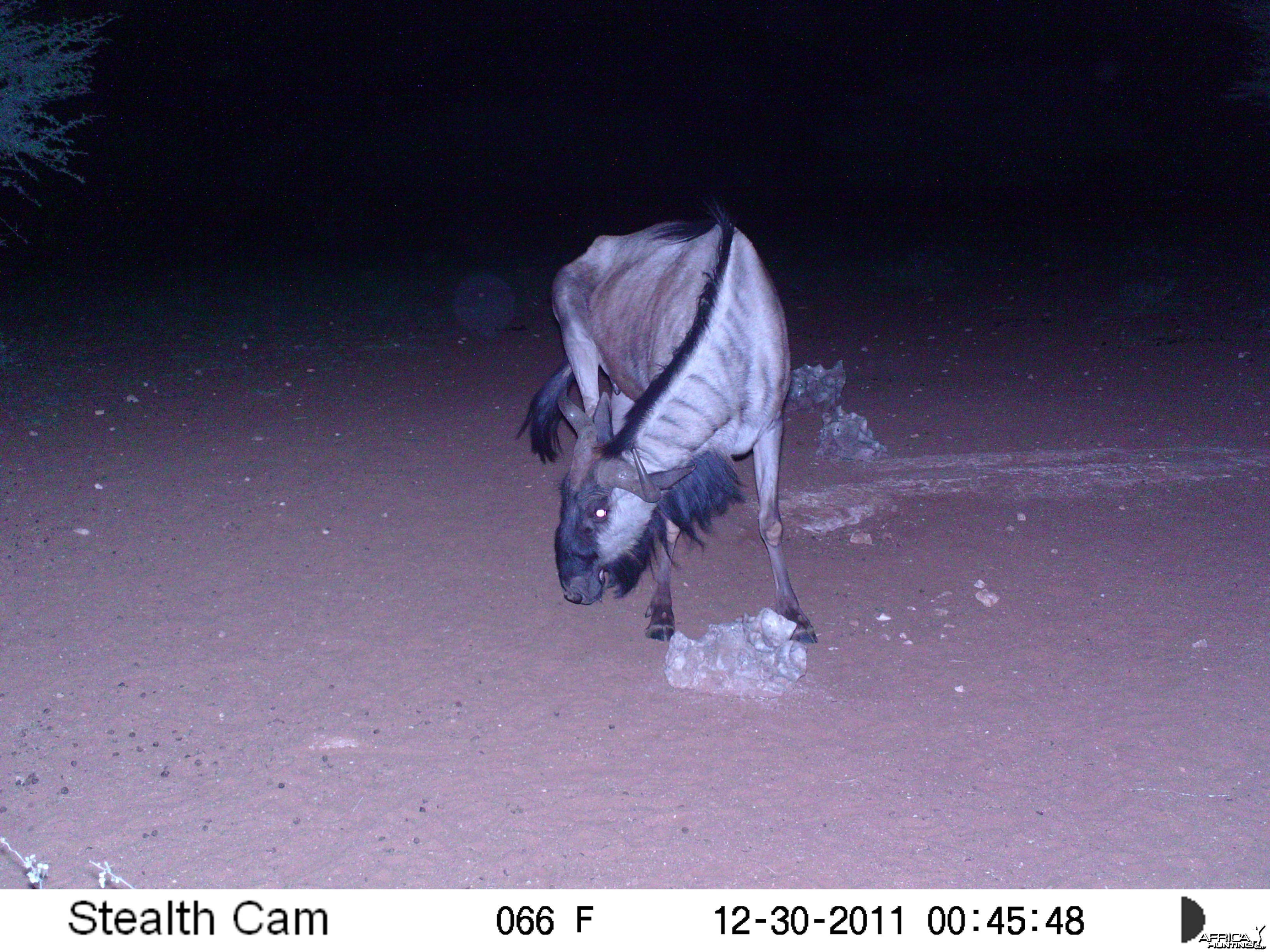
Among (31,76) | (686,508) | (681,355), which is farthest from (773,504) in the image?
(31,76)

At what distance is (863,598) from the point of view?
4891 mm

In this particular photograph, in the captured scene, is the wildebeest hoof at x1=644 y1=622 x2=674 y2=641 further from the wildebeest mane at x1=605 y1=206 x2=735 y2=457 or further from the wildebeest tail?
the wildebeest tail

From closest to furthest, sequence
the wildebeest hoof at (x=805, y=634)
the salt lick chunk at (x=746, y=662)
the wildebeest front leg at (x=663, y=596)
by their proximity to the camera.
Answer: the salt lick chunk at (x=746, y=662) → the wildebeest hoof at (x=805, y=634) → the wildebeest front leg at (x=663, y=596)

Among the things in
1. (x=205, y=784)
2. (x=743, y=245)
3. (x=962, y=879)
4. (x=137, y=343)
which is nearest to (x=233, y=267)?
(x=137, y=343)

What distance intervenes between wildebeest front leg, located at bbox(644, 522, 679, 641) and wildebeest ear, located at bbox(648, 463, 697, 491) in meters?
0.37

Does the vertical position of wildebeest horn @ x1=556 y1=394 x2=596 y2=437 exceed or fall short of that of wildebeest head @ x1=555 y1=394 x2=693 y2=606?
it exceeds it

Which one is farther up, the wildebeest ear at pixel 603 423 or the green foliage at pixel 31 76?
the green foliage at pixel 31 76

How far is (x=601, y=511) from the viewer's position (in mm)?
4246

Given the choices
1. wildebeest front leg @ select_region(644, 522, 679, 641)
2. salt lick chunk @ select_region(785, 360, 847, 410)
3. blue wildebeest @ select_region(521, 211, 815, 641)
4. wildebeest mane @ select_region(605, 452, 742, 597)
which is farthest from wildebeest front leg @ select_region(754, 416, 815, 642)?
salt lick chunk @ select_region(785, 360, 847, 410)

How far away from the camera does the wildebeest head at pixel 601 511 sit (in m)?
4.21

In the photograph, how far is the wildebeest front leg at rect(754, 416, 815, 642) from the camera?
4805 millimetres

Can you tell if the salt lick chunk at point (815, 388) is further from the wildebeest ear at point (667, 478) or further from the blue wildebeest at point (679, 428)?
the wildebeest ear at point (667, 478)

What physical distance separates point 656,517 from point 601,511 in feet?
1.03

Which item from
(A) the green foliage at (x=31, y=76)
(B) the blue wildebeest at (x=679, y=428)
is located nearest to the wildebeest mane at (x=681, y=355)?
(B) the blue wildebeest at (x=679, y=428)
